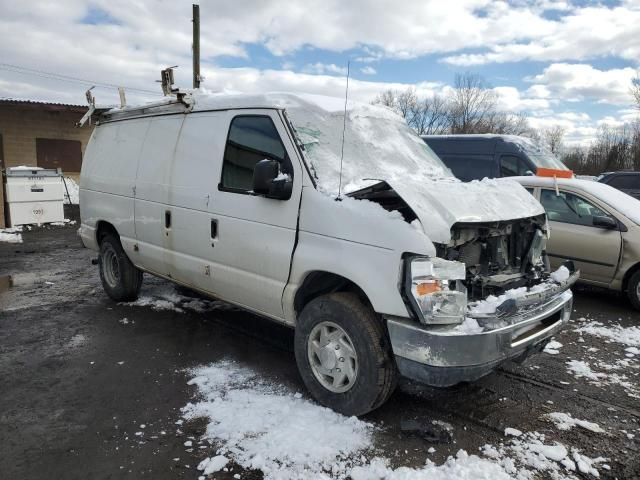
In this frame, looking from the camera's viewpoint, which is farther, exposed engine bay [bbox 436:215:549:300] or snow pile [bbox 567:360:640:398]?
snow pile [bbox 567:360:640:398]

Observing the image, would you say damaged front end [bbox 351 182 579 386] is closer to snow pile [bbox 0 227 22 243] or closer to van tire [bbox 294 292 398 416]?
van tire [bbox 294 292 398 416]

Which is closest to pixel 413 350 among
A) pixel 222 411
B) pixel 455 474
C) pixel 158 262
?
pixel 455 474

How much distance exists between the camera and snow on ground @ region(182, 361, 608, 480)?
2840mm

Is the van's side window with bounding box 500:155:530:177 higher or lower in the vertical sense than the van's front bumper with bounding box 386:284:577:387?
higher

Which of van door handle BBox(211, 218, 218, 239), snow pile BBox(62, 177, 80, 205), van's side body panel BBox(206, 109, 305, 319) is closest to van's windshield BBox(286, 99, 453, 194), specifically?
van's side body panel BBox(206, 109, 305, 319)

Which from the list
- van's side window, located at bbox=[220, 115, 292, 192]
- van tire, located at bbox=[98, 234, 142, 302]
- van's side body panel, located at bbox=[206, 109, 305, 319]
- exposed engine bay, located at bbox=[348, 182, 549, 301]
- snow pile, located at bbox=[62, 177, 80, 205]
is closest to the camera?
exposed engine bay, located at bbox=[348, 182, 549, 301]

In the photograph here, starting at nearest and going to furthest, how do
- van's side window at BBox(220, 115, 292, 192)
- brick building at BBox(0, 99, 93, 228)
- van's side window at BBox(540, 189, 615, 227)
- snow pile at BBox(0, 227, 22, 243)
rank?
1. van's side window at BBox(220, 115, 292, 192)
2. van's side window at BBox(540, 189, 615, 227)
3. snow pile at BBox(0, 227, 22, 243)
4. brick building at BBox(0, 99, 93, 228)

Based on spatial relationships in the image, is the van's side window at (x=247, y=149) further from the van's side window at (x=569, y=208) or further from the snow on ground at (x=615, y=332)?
the van's side window at (x=569, y=208)

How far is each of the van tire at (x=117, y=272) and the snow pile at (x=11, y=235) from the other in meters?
6.09

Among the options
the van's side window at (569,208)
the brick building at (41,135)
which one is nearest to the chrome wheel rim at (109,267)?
the van's side window at (569,208)

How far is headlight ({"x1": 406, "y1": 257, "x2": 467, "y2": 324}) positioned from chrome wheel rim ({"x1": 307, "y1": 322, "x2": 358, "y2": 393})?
639 mm

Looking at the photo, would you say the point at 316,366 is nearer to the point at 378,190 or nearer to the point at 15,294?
the point at 378,190

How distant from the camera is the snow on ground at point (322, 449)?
112 inches

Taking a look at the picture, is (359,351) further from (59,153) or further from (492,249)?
(59,153)
